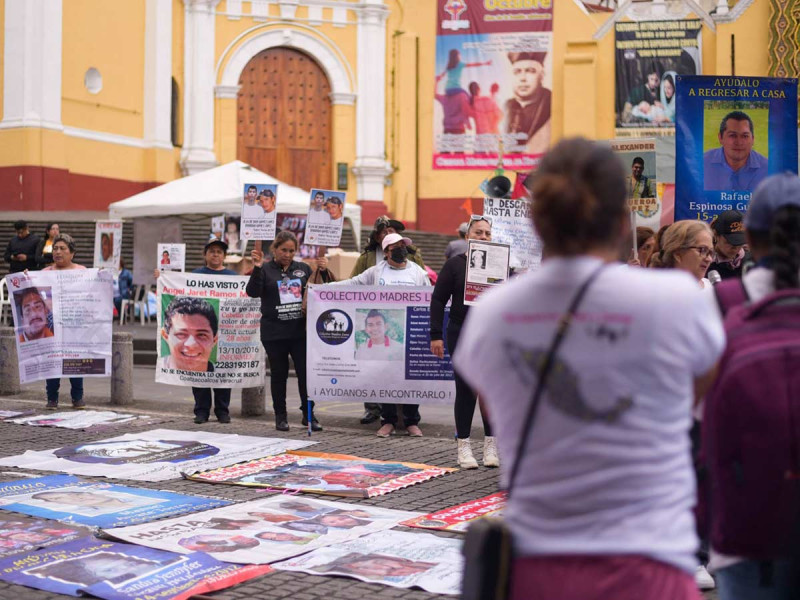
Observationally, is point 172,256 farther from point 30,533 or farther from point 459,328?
point 30,533

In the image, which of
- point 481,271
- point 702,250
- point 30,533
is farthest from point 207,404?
point 702,250

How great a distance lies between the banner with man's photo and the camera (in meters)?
28.6

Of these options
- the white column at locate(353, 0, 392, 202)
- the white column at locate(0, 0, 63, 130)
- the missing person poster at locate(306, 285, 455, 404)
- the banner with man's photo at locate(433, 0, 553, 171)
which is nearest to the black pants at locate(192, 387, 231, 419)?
the missing person poster at locate(306, 285, 455, 404)

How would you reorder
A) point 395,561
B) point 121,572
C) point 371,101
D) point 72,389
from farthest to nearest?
point 371,101, point 72,389, point 395,561, point 121,572

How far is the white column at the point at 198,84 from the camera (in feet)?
90.5

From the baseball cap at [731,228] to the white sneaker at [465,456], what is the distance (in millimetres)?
2833

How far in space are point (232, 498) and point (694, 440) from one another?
3.63 meters

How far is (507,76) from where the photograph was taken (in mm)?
28625

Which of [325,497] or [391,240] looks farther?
[391,240]

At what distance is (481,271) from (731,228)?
255 centimetres

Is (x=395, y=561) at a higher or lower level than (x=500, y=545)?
lower

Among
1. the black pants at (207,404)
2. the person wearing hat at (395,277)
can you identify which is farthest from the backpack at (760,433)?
the black pants at (207,404)

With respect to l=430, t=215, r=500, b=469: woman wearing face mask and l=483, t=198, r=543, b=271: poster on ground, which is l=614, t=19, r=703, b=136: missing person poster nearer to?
l=483, t=198, r=543, b=271: poster on ground

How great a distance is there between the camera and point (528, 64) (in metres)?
28.7
